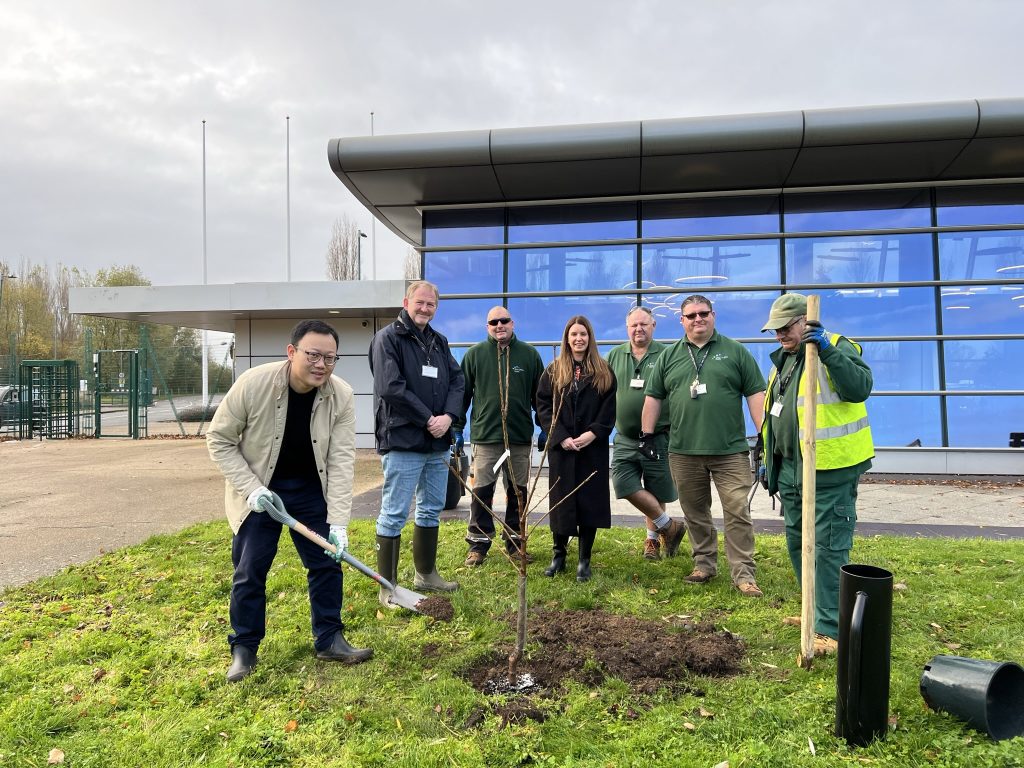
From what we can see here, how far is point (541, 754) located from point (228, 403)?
7.03 feet

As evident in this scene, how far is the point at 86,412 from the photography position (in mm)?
18453

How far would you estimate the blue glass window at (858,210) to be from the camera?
1006 centimetres

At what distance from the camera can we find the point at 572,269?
425 inches

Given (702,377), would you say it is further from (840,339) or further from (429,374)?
(429,374)

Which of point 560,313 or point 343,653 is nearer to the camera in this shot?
point 343,653

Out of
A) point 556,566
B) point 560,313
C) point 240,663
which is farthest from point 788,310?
point 560,313

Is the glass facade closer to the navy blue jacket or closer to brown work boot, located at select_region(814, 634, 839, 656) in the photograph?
the navy blue jacket

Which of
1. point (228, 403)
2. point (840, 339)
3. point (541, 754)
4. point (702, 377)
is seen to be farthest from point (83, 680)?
point (840, 339)

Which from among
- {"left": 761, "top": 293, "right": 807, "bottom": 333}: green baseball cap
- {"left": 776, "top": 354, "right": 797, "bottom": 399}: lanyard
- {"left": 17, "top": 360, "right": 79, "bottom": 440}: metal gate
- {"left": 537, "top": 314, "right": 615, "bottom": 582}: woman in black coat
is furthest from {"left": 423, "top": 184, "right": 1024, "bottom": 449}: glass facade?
{"left": 17, "top": 360, "right": 79, "bottom": 440}: metal gate

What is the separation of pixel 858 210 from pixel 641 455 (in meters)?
7.69

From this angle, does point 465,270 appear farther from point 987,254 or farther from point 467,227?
point 987,254

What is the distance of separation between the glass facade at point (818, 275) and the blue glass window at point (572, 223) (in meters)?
0.02

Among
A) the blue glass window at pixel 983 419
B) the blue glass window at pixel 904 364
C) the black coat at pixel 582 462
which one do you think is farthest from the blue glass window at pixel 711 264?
the black coat at pixel 582 462

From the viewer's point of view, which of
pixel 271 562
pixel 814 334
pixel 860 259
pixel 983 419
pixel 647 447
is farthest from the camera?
pixel 860 259
